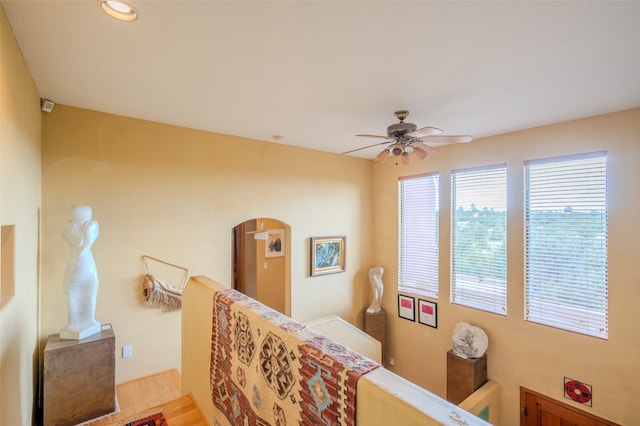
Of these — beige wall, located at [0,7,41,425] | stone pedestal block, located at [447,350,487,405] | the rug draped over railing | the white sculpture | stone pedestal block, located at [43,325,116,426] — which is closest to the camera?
the rug draped over railing

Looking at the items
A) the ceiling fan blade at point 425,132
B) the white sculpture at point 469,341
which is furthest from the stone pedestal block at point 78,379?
the white sculpture at point 469,341

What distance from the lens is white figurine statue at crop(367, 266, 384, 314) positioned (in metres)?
5.14

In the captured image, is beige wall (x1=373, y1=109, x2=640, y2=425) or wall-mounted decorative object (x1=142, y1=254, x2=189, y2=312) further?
wall-mounted decorative object (x1=142, y1=254, x2=189, y2=312)

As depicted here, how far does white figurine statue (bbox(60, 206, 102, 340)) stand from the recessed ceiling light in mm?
1780

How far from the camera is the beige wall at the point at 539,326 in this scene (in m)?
2.95

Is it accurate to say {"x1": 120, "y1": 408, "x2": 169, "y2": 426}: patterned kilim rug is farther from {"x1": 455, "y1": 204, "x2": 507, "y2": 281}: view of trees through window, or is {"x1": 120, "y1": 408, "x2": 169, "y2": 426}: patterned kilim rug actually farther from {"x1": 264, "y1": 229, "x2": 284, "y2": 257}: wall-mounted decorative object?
{"x1": 455, "y1": 204, "x2": 507, "y2": 281}: view of trees through window

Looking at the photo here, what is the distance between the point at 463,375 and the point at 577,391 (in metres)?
1.14

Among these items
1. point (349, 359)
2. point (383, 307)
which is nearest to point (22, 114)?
point (349, 359)

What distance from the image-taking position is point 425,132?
8.69 ft

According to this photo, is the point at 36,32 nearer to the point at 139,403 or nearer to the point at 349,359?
the point at 349,359

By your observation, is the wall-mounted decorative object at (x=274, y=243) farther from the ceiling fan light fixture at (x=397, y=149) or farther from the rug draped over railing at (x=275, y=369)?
the rug draped over railing at (x=275, y=369)

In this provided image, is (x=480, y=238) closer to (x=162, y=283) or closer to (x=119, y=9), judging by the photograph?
(x=162, y=283)

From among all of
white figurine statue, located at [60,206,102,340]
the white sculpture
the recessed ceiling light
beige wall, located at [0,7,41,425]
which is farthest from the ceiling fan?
white figurine statue, located at [60,206,102,340]

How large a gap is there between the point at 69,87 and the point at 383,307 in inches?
202
